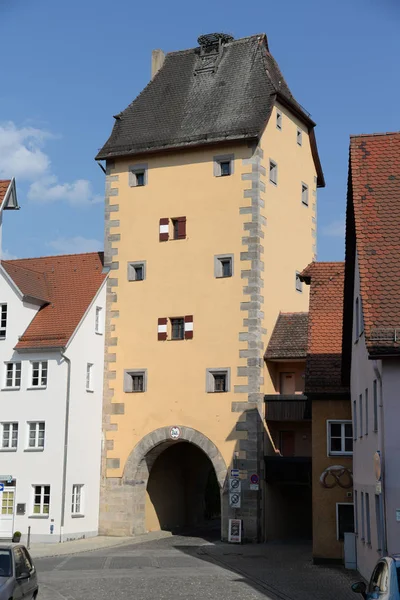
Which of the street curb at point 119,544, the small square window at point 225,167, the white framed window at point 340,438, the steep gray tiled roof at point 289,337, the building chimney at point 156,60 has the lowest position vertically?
the street curb at point 119,544

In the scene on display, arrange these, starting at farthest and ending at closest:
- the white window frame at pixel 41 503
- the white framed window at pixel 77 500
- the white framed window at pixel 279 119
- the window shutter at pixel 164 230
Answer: the white framed window at pixel 279 119
the window shutter at pixel 164 230
the white framed window at pixel 77 500
the white window frame at pixel 41 503

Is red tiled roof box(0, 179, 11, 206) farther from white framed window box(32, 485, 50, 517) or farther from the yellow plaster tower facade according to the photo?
white framed window box(32, 485, 50, 517)

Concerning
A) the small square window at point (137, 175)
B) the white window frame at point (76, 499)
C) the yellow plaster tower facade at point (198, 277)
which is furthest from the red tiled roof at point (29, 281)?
the white window frame at point (76, 499)

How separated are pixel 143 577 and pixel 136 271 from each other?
55.2 ft

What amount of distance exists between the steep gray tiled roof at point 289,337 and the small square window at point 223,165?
19.8 ft

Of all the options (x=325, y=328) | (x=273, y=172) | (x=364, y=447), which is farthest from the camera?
(x=273, y=172)

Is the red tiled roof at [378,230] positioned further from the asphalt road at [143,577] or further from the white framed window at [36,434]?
the white framed window at [36,434]

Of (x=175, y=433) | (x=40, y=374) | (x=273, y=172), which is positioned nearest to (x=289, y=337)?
(x=175, y=433)

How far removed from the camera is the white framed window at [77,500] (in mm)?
37375

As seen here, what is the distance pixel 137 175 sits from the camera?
41.1m

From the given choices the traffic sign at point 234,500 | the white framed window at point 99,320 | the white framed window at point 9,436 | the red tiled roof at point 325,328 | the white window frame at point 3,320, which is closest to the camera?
the red tiled roof at point 325,328

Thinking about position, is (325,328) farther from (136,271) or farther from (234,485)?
(136,271)

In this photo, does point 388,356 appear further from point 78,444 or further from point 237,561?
point 78,444

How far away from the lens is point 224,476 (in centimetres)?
3703
